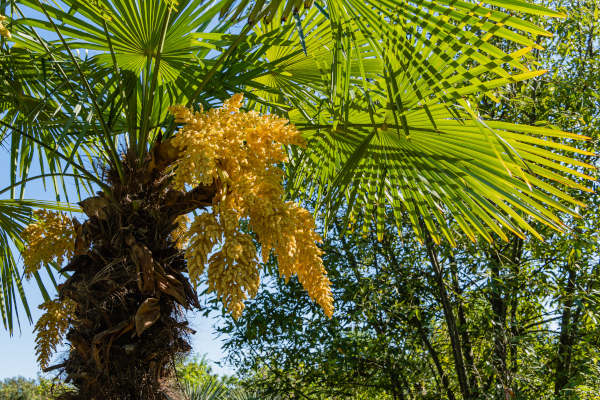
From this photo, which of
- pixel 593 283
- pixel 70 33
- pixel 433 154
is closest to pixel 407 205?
pixel 433 154

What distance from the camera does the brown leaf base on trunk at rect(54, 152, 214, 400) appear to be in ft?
6.25

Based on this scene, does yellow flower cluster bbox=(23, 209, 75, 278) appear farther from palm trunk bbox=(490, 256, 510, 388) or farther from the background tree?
palm trunk bbox=(490, 256, 510, 388)

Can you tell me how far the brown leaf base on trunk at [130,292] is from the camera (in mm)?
1905

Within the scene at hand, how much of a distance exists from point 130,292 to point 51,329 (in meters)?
0.56

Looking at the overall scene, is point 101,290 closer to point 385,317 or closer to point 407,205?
point 407,205

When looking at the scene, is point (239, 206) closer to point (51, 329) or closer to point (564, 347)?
point (51, 329)

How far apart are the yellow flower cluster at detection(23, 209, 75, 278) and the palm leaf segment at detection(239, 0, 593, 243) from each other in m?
1.15

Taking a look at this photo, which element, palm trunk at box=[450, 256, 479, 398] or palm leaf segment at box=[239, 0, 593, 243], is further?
palm trunk at box=[450, 256, 479, 398]

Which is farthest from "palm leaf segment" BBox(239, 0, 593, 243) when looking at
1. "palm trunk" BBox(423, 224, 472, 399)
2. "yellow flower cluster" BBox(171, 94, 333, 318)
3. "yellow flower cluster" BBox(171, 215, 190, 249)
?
"palm trunk" BBox(423, 224, 472, 399)

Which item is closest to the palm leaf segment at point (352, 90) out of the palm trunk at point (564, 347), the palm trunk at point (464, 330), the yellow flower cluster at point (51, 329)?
the yellow flower cluster at point (51, 329)

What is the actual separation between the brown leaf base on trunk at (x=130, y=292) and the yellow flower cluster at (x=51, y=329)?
147 mm

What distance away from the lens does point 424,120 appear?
2.29m

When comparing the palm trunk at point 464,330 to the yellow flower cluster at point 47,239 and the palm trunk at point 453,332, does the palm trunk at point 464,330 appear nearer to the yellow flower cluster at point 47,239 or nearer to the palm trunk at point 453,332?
the palm trunk at point 453,332

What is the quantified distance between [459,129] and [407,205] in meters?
0.56
